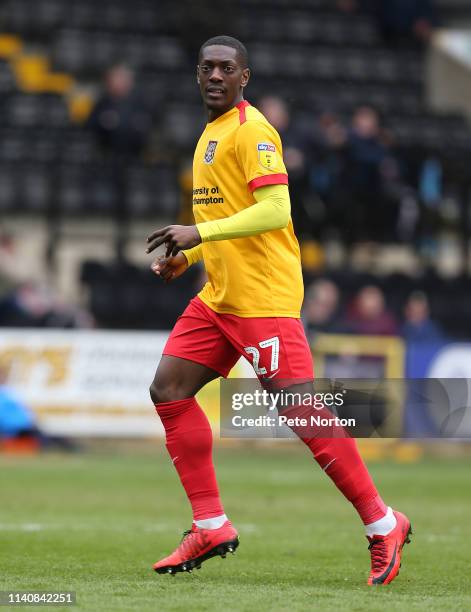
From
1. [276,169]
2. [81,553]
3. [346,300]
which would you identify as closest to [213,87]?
[276,169]

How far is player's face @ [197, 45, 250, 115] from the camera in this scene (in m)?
5.82

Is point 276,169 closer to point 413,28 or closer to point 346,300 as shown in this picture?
point 346,300

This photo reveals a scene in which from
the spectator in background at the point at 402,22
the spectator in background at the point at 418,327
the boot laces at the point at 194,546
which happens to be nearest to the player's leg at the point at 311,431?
the boot laces at the point at 194,546

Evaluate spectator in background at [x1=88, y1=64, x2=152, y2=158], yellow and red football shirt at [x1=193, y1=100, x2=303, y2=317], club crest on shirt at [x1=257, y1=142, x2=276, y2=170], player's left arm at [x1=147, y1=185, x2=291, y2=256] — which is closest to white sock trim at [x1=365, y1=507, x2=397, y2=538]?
yellow and red football shirt at [x1=193, y1=100, x2=303, y2=317]

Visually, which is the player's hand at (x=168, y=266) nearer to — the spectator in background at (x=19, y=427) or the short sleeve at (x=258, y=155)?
the short sleeve at (x=258, y=155)

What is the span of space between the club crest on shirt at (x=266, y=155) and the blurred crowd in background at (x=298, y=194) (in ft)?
32.4

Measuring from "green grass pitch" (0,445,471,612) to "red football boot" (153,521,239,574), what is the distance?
0.06m

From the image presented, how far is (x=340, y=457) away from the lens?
5.78 meters

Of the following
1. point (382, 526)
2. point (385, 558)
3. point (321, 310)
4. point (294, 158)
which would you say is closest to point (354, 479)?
point (382, 526)

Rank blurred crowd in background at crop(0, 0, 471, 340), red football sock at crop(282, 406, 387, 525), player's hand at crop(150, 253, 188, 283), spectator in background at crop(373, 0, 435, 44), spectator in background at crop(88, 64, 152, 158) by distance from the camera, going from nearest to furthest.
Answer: red football sock at crop(282, 406, 387, 525)
player's hand at crop(150, 253, 188, 283)
blurred crowd in background at crop(0, 0, 471, 340)
spectator in background at crop(88, 64, 152, 158)
spectator in background at crop(373, 0, 435, 44)

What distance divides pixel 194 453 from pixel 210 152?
1.30 meters

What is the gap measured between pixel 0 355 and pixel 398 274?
4.98 metres

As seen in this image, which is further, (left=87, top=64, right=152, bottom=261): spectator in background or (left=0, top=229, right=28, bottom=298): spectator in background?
(left=87, top=64, right=152, bottom=261): spectator in background

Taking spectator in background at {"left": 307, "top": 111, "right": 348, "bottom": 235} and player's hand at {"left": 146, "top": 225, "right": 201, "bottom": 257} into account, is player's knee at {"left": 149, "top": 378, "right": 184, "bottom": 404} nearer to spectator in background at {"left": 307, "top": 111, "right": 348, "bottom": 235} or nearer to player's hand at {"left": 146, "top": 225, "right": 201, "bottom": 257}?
player's hand at {"left": 146, "top": 225, "right": 201, "bottom": 257}
